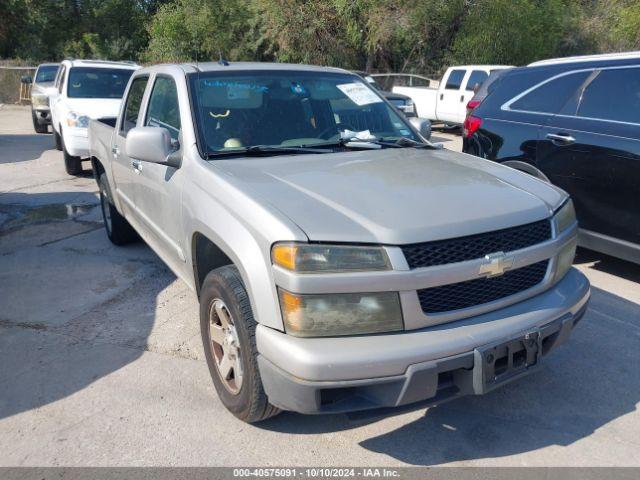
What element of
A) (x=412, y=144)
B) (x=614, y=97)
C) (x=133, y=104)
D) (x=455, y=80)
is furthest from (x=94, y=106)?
(x=455, y=80)

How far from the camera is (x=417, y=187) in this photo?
121 inches

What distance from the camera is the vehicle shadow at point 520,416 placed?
297cm

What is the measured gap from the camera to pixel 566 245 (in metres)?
3.15

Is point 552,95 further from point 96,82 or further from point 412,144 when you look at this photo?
point 96,82

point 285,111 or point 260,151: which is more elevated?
point 285,111

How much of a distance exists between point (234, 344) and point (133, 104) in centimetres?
288

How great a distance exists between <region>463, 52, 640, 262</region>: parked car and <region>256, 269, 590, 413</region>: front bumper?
2596mm

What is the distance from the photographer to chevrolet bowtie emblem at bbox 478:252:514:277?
8.89 feet

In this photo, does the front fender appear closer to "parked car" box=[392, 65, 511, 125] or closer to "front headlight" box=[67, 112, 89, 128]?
"front headlight" box=[67, 112, 89, 128]

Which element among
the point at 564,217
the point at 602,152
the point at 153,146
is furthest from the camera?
the point at 602,152

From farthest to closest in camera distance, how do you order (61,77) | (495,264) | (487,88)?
(61,77) → (487,88) → (495,264)

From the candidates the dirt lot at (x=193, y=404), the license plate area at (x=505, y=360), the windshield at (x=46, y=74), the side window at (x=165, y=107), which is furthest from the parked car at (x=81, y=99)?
the license plate area at (x=505, y=360)

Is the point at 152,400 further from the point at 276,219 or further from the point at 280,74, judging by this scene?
the point at 280,74

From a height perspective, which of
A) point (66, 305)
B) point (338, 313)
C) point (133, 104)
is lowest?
point (66, 305)
